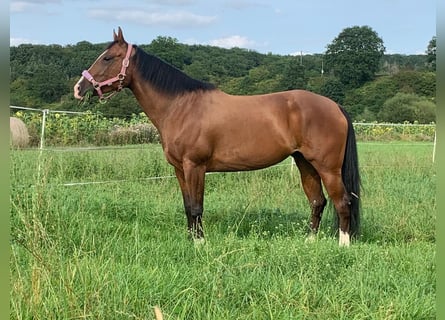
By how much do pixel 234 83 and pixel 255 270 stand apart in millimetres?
18508

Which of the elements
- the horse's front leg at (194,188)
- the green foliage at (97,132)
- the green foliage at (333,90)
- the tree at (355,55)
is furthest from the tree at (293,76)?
the horse's front leg at (194,188)

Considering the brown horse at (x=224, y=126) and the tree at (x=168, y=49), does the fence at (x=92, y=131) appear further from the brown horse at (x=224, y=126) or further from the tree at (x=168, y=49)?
the brown horse at (x=224, y=126)

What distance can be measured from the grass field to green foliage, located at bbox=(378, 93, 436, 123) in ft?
75.7

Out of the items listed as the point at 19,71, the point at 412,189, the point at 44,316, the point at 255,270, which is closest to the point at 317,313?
the point at 255,270

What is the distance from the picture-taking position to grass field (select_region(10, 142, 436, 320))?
2387mm

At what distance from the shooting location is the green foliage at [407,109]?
89.3 feet

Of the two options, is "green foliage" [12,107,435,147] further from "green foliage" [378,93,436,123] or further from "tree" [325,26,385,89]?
"tree" [325,26,385,89]

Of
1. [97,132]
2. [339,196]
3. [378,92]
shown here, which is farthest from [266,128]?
[378,92]

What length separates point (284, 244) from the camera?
12.1ft

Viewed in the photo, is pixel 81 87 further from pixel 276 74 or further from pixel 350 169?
pixel 276 74

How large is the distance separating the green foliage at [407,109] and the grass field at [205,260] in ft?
75.7

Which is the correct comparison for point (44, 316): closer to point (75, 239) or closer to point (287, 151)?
point (75, 239)

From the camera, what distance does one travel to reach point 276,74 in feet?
87.7

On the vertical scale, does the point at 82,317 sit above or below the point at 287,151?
below
